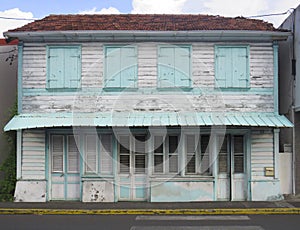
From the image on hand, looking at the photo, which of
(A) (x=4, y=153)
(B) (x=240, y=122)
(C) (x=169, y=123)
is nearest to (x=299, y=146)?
(B) (x=240, y=122)

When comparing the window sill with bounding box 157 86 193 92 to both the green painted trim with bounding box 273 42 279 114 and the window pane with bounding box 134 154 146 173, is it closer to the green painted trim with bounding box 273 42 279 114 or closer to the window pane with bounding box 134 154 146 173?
the window pane with bounding box 134 154 146 173

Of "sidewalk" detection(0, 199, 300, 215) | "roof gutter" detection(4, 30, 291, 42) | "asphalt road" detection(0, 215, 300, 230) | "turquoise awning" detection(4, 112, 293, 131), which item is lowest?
"asphalt road" detection(0, 215, 300, 230)

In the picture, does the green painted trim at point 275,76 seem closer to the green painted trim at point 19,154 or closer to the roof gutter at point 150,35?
the roof gutter at point 150,35

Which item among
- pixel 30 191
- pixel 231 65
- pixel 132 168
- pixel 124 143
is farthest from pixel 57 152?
pixel 231 65

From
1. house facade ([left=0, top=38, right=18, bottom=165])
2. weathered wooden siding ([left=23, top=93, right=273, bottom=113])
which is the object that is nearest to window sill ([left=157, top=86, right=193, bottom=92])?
weathered wooden siding ([left=23, top=93, right=273, bottom=113])

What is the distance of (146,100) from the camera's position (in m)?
14.6

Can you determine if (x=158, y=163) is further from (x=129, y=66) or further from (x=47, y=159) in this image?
(x=47, y=159)

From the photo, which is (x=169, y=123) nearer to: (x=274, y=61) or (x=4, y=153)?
(x=274, y=61)

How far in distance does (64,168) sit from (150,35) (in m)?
4.86

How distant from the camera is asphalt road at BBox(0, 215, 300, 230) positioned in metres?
10.7

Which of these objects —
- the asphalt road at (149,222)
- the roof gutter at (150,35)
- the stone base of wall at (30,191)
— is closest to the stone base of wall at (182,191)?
the asphalt road at (149,222)

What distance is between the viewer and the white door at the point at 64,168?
14.7 metres

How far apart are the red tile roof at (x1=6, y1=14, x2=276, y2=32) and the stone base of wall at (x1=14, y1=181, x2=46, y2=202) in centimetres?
467

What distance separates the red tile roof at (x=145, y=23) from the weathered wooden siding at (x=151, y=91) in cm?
62
